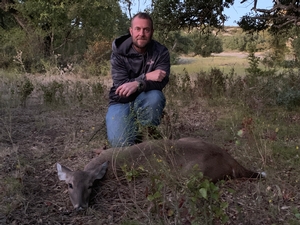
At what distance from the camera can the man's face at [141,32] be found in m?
4.98

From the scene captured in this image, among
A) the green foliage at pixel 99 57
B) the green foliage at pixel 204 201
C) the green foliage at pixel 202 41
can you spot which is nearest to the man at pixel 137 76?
the green foliage at pixel 204 201

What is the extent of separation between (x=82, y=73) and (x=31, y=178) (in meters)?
9.79

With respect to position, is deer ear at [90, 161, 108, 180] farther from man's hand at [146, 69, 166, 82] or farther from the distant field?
the distant field

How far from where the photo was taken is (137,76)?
5309mm

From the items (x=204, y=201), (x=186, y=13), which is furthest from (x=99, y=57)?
(x=204, y=201)

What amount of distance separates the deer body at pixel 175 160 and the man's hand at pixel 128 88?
0.92m

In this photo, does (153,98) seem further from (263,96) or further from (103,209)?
(263,96)

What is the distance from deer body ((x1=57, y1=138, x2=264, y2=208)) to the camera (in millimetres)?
3602

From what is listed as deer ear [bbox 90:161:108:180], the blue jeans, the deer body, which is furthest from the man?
deer ear [bbox 90:161:108:180]

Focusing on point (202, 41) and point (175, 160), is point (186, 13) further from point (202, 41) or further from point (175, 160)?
point (175, 160)

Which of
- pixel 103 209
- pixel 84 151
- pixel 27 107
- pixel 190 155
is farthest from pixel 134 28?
pixel 27 107

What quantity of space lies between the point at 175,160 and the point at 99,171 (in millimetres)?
758

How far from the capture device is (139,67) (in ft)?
17.3

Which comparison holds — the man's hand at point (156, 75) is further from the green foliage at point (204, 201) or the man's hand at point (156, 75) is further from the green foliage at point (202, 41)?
the green foliage at point (202, 41)
